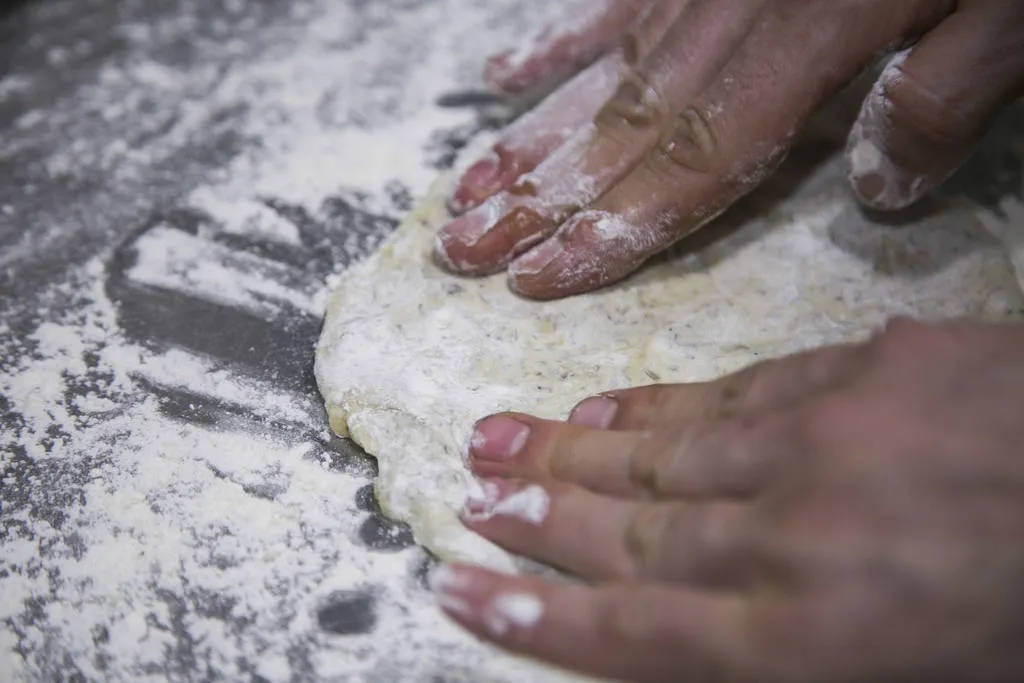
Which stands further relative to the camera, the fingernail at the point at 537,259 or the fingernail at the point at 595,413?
the fingernail at the point at 537,259

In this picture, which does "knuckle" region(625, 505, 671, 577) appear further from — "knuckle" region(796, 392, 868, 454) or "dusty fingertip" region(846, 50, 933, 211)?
"dusty fingertip" region(846, 50, 933, 211)

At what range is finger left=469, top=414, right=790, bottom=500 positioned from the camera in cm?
73

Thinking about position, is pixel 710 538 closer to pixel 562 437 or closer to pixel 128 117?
pixel 562 437

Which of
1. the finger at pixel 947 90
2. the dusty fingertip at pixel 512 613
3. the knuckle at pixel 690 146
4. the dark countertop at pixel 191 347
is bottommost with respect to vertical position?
the dark countertop at pixel 191 347

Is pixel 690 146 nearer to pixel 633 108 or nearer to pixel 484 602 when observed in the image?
pixel 633 108

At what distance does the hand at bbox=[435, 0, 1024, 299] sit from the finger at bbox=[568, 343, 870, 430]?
241 mm

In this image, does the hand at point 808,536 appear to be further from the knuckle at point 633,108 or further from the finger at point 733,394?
the knuckle at point 633,108

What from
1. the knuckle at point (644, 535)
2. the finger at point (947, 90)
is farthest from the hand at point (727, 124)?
the knuckle at point (644, 535)

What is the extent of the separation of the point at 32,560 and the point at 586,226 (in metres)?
0.79

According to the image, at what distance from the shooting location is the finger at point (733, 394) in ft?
2.46

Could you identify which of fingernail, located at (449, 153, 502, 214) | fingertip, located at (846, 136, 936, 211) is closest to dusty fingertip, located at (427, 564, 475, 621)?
fingernail, located at (449, 153, 502, 214)

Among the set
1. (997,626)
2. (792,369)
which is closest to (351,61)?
(792,369)

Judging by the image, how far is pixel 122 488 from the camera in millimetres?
1034

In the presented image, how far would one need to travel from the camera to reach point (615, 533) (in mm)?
804
